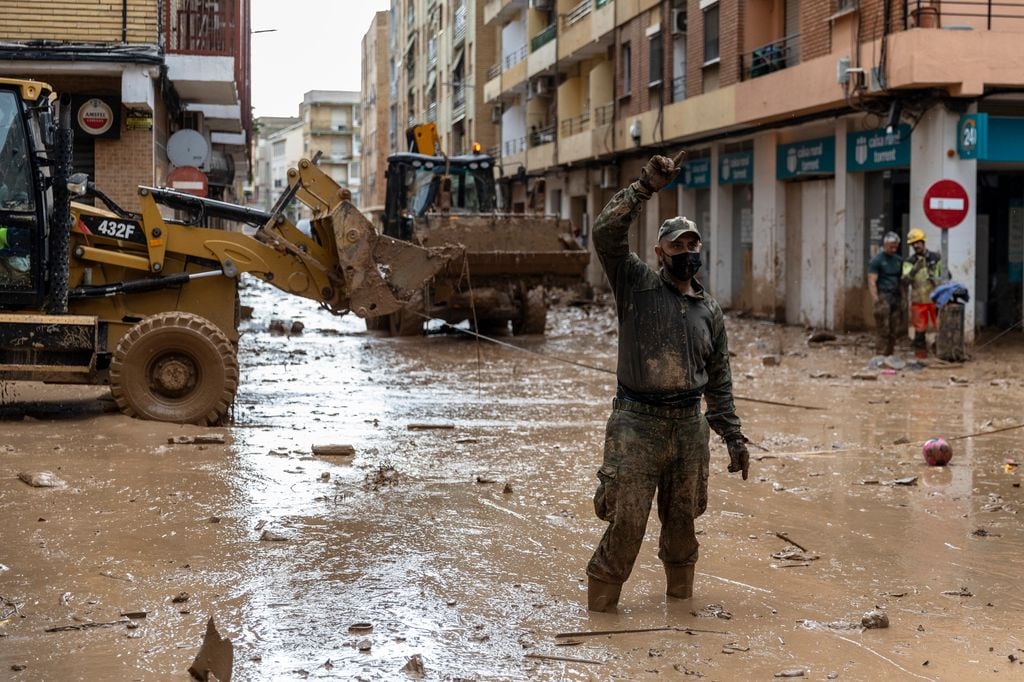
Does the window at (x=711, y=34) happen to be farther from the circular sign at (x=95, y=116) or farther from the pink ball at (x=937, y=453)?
the pink ball at (x=937, y=453)

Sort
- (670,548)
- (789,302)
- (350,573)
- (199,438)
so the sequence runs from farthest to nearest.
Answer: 1. (789,302)
2. (199,438)
3. (350,573)
4. (670,548)

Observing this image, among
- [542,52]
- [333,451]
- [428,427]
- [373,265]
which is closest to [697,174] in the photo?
[542,52]

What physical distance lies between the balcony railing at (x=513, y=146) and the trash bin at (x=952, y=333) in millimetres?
29340

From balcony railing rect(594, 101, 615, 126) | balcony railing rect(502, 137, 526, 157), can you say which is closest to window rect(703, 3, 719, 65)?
balcony railing rect(594, 101, 615, 126)

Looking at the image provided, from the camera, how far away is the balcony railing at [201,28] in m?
22.5

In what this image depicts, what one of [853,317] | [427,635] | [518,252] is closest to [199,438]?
[427,635]

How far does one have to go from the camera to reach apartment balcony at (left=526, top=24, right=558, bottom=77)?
40.2 metres

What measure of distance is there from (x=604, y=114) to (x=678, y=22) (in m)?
6.30

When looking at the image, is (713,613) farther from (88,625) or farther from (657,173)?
(88,625)

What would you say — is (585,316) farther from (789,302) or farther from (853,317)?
(853,317)

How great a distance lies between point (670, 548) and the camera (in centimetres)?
611

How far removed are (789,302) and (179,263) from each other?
15645 mm

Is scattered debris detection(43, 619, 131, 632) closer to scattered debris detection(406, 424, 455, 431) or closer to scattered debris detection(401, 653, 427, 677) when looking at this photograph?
scattered debris detection(401, 653, 427, 677)

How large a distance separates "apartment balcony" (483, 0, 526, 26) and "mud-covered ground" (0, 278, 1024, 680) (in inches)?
1341
